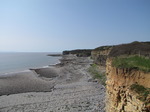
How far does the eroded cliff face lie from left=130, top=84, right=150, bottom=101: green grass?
0.09m

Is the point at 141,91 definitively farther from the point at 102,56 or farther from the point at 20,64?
the point at 20,64

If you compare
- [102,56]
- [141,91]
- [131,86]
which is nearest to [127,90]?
[131,86]

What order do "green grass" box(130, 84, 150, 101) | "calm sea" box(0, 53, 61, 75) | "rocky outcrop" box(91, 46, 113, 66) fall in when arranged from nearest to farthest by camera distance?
1. "green grass" box(130, 84, 150, 101)
2. "rocky outcrop" box(91, 46, 113, 66)
3. "calm sea" box(0, 53, 61, 75)

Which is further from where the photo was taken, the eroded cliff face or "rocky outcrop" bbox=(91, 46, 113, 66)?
"rocky outcrop" bbox=(91, 46, 113, 66)

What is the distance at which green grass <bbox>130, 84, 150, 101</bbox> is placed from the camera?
516cm

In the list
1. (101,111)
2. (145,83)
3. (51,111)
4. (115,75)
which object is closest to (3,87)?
(51,111)

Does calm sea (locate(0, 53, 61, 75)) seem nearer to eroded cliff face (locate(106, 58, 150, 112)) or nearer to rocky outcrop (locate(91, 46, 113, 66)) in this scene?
rocky outcrop (locate(91, 46, 113, 66))

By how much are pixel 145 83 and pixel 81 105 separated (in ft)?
28.7

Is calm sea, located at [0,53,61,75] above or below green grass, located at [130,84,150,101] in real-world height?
below

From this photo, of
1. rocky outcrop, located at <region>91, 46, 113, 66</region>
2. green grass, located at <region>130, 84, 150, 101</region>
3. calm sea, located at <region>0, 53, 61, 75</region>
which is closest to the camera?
green grass, located at <region>130, 84, 150, 101</region>

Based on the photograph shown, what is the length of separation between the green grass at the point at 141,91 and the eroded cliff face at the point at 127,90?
92 millimetres

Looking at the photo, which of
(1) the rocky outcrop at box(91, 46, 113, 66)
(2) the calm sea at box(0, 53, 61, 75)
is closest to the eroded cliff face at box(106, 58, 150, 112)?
(1) the rocky outcrop at box(91, 46, 113, 66)

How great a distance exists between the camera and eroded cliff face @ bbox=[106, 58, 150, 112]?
5.16 m

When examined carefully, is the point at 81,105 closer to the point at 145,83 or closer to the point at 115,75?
the point at 115,75
